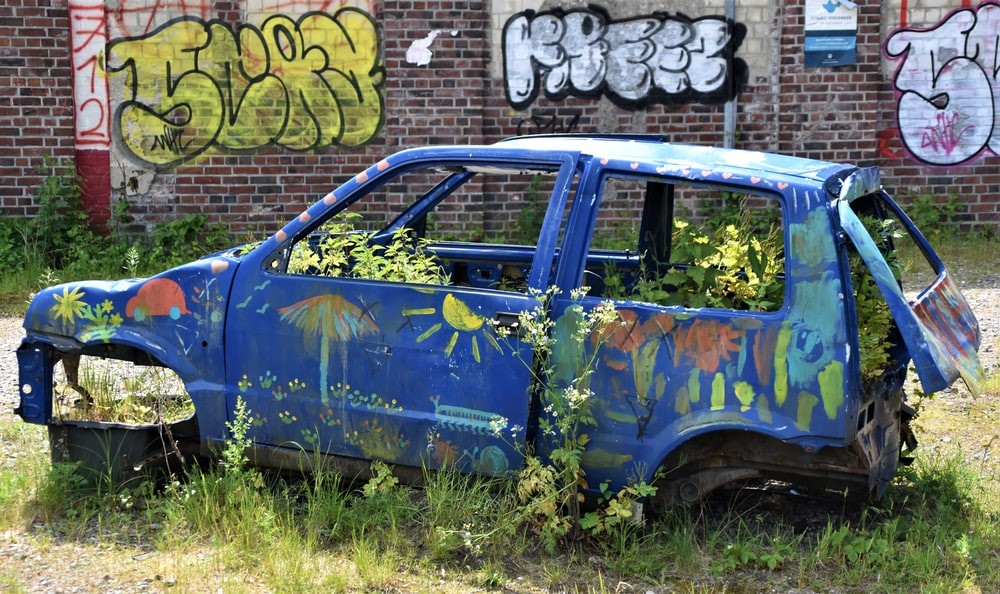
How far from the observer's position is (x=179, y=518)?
4.55 meters

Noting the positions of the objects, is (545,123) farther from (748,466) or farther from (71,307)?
(748,466)

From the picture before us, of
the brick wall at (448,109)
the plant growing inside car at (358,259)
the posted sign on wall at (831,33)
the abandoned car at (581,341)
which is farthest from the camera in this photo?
the posted sign on wall at (831,33)

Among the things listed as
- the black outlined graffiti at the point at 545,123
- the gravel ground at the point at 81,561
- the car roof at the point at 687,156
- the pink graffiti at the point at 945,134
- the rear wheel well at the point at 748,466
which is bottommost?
the gravel ground at the point at 81,561

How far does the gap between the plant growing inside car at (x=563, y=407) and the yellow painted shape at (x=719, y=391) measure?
16.4 inches

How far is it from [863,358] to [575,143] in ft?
4.93

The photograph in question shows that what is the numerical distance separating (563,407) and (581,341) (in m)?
0.27

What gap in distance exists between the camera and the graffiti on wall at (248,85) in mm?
10898

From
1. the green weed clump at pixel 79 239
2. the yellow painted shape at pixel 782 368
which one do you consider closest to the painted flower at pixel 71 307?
the yellow painted shape at pixel 782 368

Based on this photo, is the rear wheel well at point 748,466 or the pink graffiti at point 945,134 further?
the pink graffiti at point 945,134

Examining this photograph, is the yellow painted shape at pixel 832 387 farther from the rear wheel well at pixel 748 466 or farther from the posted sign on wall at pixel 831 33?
the posted sign on wall at pixel 831 33

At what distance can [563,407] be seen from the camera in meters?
4.27

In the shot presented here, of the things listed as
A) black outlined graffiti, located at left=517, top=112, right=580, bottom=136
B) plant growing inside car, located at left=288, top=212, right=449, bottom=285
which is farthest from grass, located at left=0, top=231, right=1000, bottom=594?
black outlined graffiti, located at left=517, top=112, right=580, bottom=136

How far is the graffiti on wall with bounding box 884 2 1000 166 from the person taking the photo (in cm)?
1121

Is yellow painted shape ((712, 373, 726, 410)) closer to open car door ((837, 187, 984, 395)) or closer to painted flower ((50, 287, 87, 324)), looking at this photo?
open car door ((837, 187, 984, 395))
